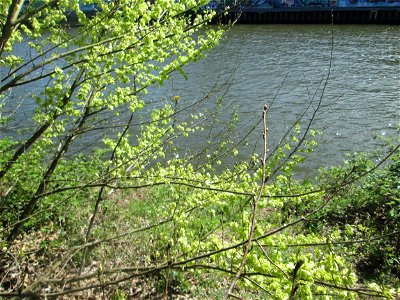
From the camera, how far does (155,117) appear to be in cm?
454

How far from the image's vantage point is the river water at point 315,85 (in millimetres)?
12578

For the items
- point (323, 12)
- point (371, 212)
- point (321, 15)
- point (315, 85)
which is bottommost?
point (321, 15)

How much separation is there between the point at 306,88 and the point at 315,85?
1184 millimetres

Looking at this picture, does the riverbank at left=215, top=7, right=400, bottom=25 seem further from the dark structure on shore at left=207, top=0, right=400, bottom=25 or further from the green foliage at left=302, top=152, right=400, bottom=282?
the green foliage at left=302, top=152, right=400, bottom=282

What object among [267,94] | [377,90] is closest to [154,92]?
[267,94]

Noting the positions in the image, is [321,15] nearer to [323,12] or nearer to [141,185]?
[323,12]

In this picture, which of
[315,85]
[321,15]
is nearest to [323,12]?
[321,15]

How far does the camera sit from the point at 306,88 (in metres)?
16.4

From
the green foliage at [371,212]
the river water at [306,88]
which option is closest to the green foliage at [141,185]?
the green foliage at [371,212]

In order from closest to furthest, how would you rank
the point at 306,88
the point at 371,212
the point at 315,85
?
the point at 371,212
the point at 306,88
the point at 315,85

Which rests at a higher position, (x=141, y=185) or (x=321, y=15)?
(x=141, y=185)

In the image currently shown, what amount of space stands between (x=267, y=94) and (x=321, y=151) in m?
5.19

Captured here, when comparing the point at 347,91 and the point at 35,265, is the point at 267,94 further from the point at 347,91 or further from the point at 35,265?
the point at 35,265

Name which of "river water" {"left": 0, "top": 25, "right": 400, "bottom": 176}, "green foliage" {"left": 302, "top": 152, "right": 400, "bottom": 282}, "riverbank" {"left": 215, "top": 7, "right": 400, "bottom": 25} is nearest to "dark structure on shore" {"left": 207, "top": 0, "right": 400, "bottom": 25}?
"riverbank" {"left": 215, "top": 7, "right": 400, "bottom": 25}
